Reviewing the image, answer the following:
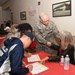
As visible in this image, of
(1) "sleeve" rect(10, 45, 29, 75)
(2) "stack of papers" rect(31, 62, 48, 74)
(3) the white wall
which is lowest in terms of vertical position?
(2) "stack of papers" rect(31, 62, 48, 74)

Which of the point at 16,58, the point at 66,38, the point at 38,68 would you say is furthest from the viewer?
the point at 66,38

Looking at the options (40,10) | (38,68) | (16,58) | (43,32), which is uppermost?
(40,10)

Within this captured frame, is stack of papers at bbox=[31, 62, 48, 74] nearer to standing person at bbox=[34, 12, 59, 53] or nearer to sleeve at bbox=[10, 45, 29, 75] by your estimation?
sleeve at bbox=[10, 45, 29, 75]

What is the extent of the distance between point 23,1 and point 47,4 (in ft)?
5.34

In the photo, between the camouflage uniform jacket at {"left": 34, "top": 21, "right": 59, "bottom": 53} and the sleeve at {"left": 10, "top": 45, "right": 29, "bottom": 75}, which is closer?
the sleeve at {"left": 10, "top": 45, "right": 29, "bottom": 75}

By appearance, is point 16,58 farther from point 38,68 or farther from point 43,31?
point 43,31

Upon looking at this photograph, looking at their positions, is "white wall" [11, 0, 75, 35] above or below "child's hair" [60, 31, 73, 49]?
above

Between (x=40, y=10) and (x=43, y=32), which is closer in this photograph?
(x=43, y=32)

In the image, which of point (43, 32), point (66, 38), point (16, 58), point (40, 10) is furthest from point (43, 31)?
point (16, 58)

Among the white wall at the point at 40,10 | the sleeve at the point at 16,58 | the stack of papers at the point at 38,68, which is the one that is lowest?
the stack of papers at the point at 38,68

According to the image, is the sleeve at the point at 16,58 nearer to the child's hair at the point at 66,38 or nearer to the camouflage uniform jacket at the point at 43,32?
the child's hair at the point at 66,38

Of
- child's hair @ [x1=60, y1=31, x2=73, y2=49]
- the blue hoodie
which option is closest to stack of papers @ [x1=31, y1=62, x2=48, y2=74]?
the blue hoodie

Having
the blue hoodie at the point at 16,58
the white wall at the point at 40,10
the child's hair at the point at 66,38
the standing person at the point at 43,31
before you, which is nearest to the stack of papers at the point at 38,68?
the blue hoodie at the point at 16,58

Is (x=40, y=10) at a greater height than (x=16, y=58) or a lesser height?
greater
